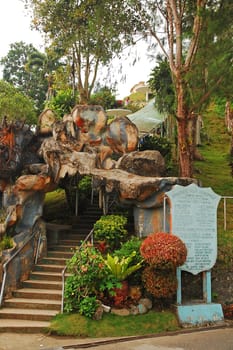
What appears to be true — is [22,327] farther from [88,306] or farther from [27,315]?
[88,306]

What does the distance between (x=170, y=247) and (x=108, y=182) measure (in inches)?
124

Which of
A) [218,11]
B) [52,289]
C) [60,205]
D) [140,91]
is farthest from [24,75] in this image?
[52,289]

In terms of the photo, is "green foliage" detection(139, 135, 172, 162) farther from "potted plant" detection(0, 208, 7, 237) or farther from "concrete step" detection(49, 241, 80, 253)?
"potted plant" detection(0, 208, 7, 237)

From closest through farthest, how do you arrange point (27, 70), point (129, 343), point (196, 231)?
point (129, 343) → point (196, 231) → point (27, 70)

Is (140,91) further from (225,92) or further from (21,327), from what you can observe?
(21,327)

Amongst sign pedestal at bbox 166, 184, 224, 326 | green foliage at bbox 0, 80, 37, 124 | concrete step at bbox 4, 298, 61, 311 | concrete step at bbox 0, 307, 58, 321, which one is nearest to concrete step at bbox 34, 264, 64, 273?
concrete step at bbox 4, 298, 61, 311

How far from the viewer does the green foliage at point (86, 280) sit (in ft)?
26.2

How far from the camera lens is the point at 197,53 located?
11680 millimetres

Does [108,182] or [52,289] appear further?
[108,182]

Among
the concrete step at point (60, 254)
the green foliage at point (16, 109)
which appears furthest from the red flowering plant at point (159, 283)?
the green foliage at point (16, 109)

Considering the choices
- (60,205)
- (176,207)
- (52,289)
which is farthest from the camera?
(60,205)

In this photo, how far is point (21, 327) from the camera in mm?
7484

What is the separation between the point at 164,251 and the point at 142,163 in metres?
3.99

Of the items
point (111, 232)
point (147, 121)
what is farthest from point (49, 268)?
point (147, 121)
